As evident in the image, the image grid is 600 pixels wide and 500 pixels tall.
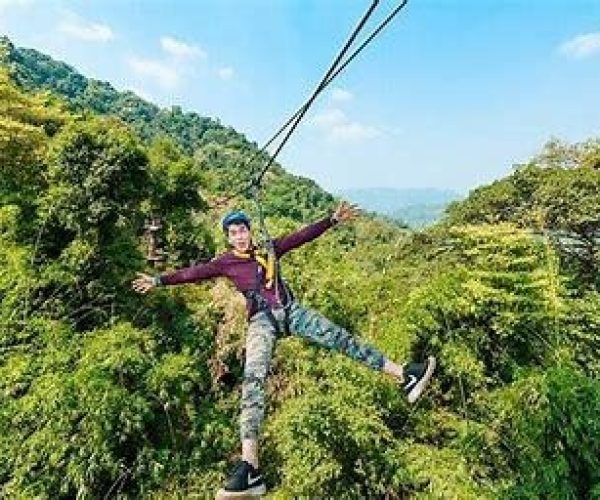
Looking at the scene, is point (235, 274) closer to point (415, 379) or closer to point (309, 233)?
point (309, 233)

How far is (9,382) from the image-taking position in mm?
8383

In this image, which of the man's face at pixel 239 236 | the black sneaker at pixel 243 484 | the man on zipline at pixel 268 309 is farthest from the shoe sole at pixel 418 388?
the man's face at pixel 239 236

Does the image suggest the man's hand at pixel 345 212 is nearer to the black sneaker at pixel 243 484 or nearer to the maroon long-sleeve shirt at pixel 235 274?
the maroon long-sleeve shirt at pixel 235 274

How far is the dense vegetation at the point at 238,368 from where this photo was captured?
7828 millimetres

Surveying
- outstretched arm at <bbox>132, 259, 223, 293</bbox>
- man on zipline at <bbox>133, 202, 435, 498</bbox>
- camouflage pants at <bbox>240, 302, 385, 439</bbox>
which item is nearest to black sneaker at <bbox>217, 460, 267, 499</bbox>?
camouflage pants at <bbox>240, 302, 385, 439</bbox>

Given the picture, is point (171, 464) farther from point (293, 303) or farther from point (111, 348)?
point (293, 303)

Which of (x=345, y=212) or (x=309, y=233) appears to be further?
(x=345, y=212)

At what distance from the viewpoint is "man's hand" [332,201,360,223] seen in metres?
3.80

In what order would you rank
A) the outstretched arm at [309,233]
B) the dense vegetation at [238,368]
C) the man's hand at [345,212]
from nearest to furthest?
1. the outstretched arm at [309,233]
2. the man's hand at [345,212]
3. the dense vegetation at [238,368]

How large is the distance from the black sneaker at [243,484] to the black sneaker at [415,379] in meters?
0.83

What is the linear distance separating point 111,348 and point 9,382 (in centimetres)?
112

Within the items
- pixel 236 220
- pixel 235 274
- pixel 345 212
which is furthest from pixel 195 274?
pixel 345 212

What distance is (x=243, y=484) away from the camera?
9.95ft

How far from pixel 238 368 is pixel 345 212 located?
5.50 meters
